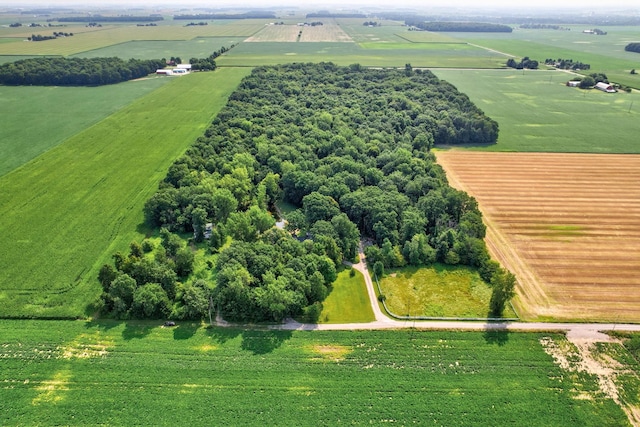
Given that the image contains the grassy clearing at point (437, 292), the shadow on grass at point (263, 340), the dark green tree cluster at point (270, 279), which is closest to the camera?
the shadow on grass at point (263, 340)

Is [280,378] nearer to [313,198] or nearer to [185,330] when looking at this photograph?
[185,330]

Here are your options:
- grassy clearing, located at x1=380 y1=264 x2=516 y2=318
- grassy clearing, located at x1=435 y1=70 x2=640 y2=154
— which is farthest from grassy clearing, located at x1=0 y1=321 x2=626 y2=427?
grassy clearing, located at x1=435 y1=70 x2=640 y2=154

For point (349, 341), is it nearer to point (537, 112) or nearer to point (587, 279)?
point (587, 279)

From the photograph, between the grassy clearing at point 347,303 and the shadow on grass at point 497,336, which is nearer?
the shadow on grass at point 497,336

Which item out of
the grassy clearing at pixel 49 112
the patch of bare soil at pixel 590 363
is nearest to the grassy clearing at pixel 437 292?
the patch of bare soil at pixel 590 363

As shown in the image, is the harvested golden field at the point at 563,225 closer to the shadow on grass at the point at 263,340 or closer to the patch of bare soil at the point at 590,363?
the patch of bare soil at the point at 590,363

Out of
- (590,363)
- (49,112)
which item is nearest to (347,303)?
(590,363)
